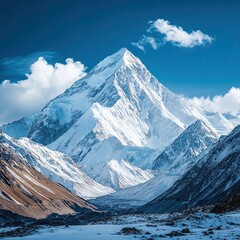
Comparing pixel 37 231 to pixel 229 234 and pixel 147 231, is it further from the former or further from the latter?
pixel 229 234

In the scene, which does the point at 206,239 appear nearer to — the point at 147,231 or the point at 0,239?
the point at 147,231

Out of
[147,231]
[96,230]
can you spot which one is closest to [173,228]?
[147,231]

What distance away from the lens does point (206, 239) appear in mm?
50281

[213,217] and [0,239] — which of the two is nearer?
[0,239]

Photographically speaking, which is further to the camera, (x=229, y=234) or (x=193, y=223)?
(x=193, y=223)

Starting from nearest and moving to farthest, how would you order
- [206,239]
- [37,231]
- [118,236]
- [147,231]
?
[206,239] < [118,236] < [147,231] < [37,231]

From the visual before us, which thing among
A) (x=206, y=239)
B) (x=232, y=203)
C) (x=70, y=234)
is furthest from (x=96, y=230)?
(x=232, y=203)

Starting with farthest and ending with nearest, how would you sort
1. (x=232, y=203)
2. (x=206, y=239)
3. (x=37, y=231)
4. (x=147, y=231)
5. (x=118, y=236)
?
1. (x=232, y=203)
2. (x=37, y=231)
3. (x=147, y=231)
4. (x=118, y=236)
5. (x=206, y=239)

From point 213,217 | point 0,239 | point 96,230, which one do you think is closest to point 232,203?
point 213,217

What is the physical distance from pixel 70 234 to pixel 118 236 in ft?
20.2

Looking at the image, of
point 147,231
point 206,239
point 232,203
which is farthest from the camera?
point 232,203

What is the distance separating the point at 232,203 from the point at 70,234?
1357 inches

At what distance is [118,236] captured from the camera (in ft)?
179

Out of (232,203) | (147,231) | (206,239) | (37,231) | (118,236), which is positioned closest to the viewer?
(206,239)
